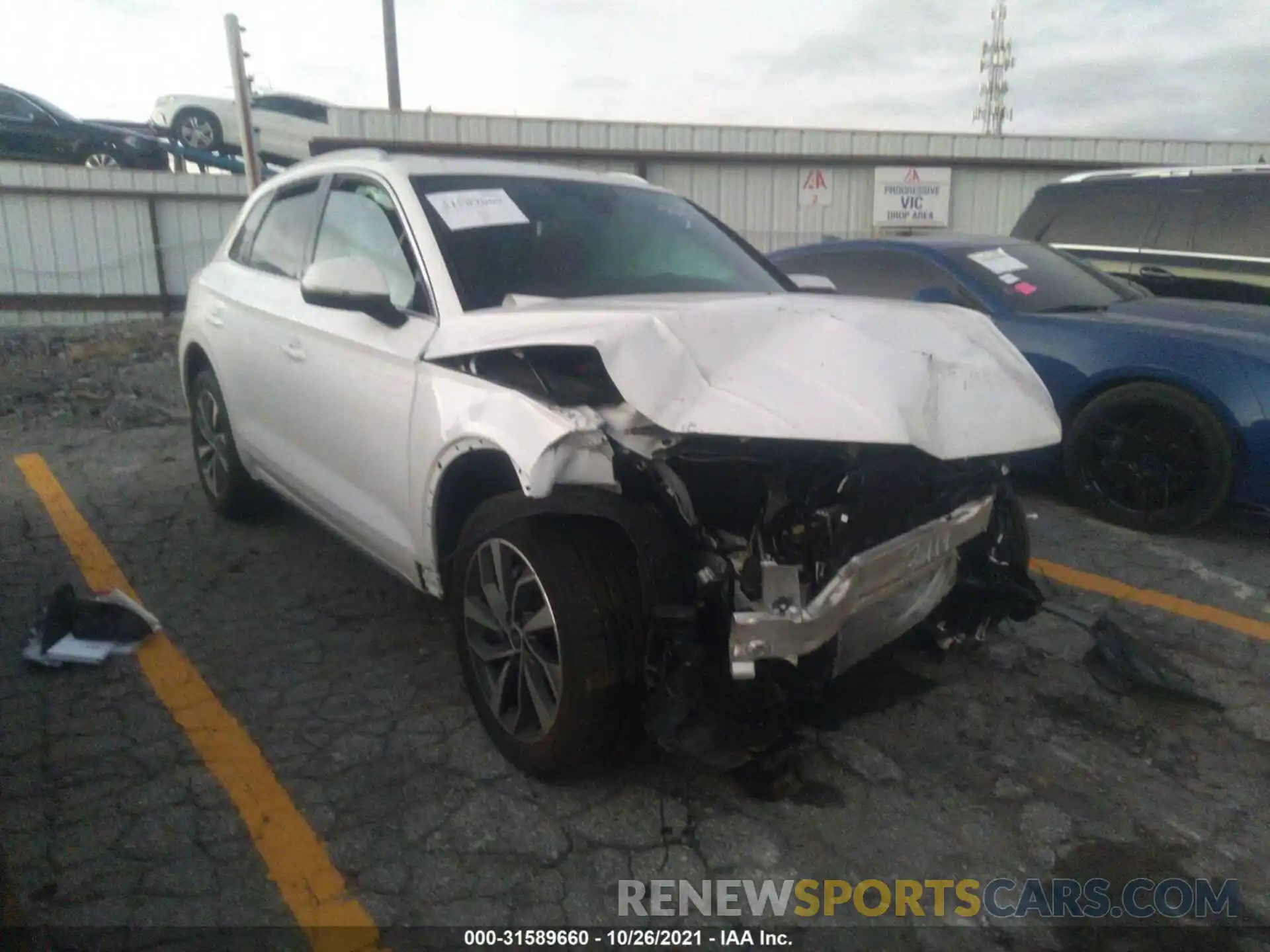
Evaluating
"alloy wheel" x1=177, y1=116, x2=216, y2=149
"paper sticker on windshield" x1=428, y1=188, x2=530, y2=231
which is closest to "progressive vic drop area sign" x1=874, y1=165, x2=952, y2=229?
"alloy wheel" x1=177, y1=116, x2=216, y2=149

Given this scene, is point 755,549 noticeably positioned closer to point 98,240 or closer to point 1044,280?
point 1044,280

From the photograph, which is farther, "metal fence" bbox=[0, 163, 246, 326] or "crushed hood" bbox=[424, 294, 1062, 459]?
"metal fence" bbox=[0, 163, 246, 326]

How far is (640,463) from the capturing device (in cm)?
232

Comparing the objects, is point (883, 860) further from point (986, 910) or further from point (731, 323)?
point (731, 323)

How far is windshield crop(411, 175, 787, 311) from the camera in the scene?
2.99 meters

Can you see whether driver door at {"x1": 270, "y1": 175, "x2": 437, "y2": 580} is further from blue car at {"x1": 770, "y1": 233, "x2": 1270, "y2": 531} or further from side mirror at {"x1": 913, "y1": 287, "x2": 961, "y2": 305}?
side mirror at {"x1": 913, "y1": 287, "x2": 961, "y2": 305}

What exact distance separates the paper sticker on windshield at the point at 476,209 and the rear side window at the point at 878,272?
2722 millimetres

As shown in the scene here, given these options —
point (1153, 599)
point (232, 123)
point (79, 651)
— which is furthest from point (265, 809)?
point (232, 123)

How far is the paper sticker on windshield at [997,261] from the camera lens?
533 centimetres

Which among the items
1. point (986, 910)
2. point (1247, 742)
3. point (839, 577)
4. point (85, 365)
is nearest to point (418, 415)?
point (839, 577)

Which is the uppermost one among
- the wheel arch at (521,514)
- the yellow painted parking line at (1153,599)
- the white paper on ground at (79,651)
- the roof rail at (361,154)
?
the roof rail at (361,154)

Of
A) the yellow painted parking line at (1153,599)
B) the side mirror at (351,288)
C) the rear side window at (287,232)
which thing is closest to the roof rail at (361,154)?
the rear side window at (287,232)

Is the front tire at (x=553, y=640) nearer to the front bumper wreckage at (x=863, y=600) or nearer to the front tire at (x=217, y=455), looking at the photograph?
the front bumper wreckage at (x=863, y=600)

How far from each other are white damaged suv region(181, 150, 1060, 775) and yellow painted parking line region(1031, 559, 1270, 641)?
1152 millimetres
